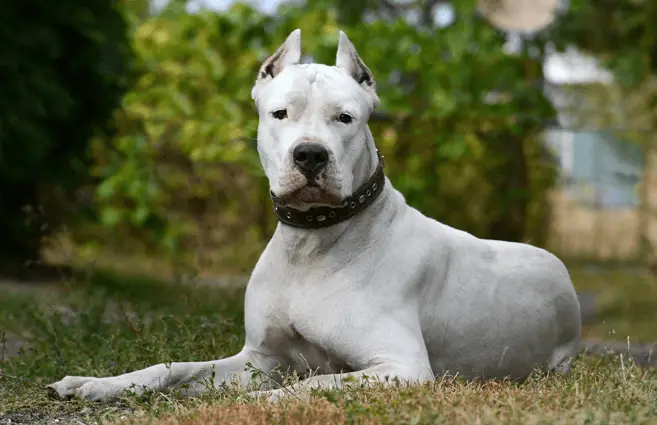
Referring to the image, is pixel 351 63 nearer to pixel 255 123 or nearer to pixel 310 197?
pixel 310 197

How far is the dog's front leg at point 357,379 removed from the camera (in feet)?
13.0

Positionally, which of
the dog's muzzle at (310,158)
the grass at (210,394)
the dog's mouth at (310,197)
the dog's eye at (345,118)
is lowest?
the grass at (210,394)

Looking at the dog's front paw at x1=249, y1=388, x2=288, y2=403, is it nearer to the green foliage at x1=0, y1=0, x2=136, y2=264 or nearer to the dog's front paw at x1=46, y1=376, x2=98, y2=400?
the dog's front paw at x1=46, y1=376, x2=98, y2=400

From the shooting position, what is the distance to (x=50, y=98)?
9.45m

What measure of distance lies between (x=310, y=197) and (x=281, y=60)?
0.81m

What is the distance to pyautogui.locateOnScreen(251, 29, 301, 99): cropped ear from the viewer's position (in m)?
4.72

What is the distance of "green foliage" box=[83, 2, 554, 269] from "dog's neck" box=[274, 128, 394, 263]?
5.78 metres

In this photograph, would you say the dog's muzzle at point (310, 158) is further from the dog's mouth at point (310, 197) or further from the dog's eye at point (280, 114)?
the dog's eye at point (280, 114)

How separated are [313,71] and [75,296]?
8.81 ft

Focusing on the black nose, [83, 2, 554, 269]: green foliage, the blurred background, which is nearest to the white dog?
the black nose

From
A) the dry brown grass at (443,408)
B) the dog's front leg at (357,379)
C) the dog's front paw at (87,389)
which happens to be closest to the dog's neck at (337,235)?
the dog's front leg at (357,379)

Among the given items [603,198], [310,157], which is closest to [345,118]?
[310,157]

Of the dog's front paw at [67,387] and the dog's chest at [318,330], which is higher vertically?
the dog's chest at [318,330]

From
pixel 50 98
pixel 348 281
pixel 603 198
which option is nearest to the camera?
pixel 348 281
